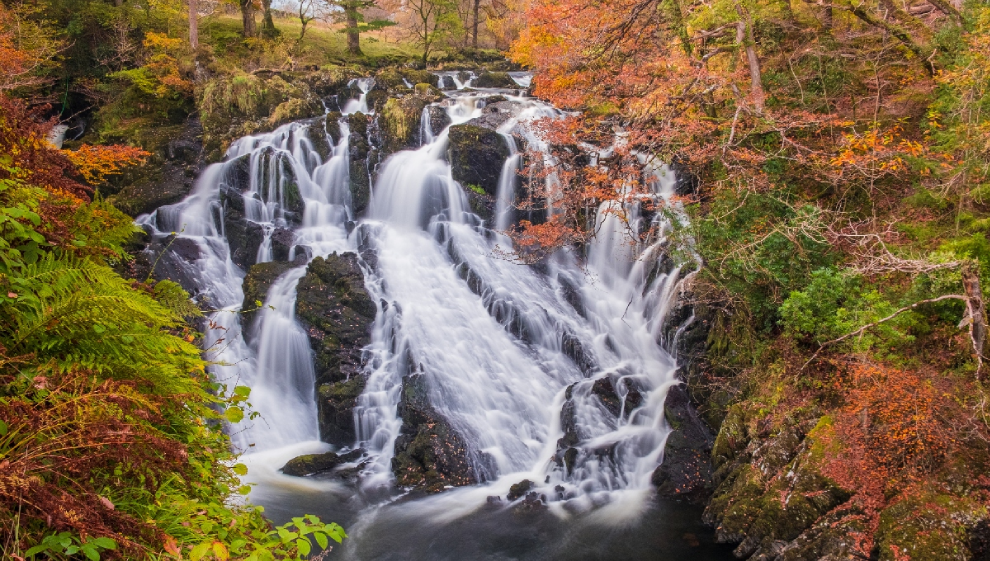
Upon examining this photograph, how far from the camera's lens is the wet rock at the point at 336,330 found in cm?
1109

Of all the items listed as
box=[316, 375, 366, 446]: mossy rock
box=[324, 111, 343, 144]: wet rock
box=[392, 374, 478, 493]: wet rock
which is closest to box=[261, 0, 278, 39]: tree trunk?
box=[324, 111, 343, 144]: wet rock

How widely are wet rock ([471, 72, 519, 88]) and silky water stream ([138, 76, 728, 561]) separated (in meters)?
4.95

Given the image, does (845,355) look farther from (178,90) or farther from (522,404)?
(178,90)

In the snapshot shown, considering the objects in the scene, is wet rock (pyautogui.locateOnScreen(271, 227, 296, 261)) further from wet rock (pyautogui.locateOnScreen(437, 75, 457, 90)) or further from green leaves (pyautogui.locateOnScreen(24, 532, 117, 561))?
green leaves (pyautogui.locateOnScreen(24, 532, 117, 561))

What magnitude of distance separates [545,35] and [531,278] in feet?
26.2

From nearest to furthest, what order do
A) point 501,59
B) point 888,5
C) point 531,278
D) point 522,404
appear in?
point 888,5 → point 522,404 → point 531,278 → point 501,59

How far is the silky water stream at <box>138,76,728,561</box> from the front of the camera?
8.74m

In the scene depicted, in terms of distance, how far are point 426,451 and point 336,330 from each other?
3.75 meters

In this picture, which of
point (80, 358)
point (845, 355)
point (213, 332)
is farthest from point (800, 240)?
point (213, 332)

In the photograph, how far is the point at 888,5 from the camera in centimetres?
1012

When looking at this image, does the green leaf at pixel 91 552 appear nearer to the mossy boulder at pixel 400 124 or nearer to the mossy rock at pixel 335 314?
the mossy rock at pixel 335 314

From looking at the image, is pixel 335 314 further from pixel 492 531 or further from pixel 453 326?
pixel 492 531

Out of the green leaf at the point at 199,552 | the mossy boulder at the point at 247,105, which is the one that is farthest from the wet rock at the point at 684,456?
the mossy boulder at the point at 247,105

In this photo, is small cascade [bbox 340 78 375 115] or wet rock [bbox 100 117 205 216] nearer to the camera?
wet rock [bbox 100 117 205 216]
